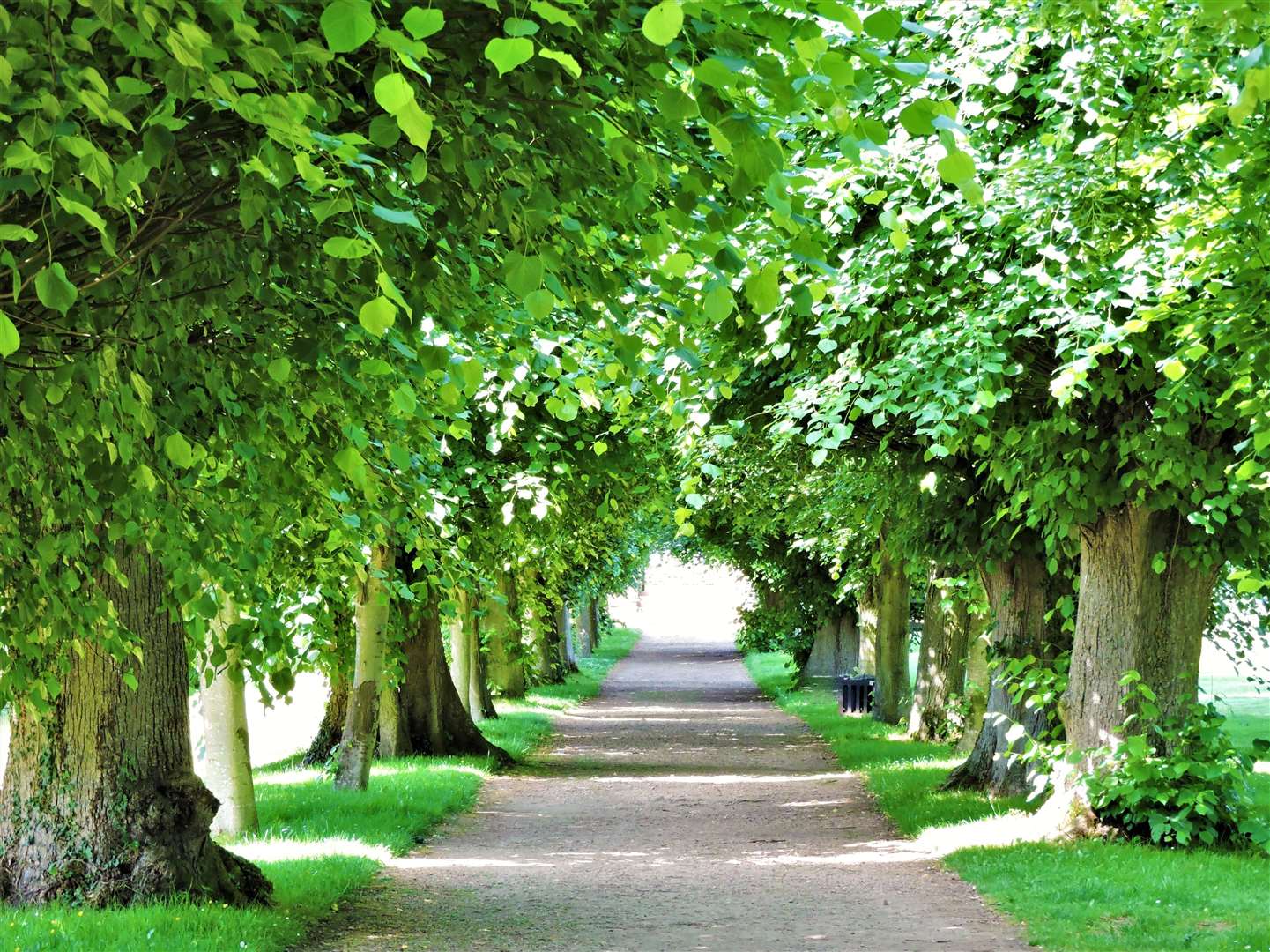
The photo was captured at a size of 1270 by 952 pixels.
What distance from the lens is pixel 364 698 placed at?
17.2 metres

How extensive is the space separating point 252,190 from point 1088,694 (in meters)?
9.86

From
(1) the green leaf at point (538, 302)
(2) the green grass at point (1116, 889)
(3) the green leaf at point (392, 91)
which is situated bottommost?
(2) the green grass at point (1116, 889)

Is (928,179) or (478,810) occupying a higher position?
(928,179)

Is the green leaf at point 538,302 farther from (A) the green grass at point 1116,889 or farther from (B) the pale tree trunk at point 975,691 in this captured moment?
(B) the pale tree trunk at point 975,691

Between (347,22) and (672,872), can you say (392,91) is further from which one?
(672,872)

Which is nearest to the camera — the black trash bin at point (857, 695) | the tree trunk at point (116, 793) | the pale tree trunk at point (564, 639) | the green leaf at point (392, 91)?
the green leaf at point (392, 91)

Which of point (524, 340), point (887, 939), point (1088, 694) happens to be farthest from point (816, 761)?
point (524, 340)

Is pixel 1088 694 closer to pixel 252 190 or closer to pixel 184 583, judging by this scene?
pixel 184 583

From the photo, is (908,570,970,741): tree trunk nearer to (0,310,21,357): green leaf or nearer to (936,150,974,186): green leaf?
(936,150,974,186): green leaf

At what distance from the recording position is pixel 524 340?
705 centimetres

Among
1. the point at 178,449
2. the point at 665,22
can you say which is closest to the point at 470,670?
the point at 178,449

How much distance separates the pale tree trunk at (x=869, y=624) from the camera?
100 ft

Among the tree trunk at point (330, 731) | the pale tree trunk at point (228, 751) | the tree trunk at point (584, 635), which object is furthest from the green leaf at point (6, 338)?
the tree trunk at point (584, 635)

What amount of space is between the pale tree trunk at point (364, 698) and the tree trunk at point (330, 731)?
453 cm
